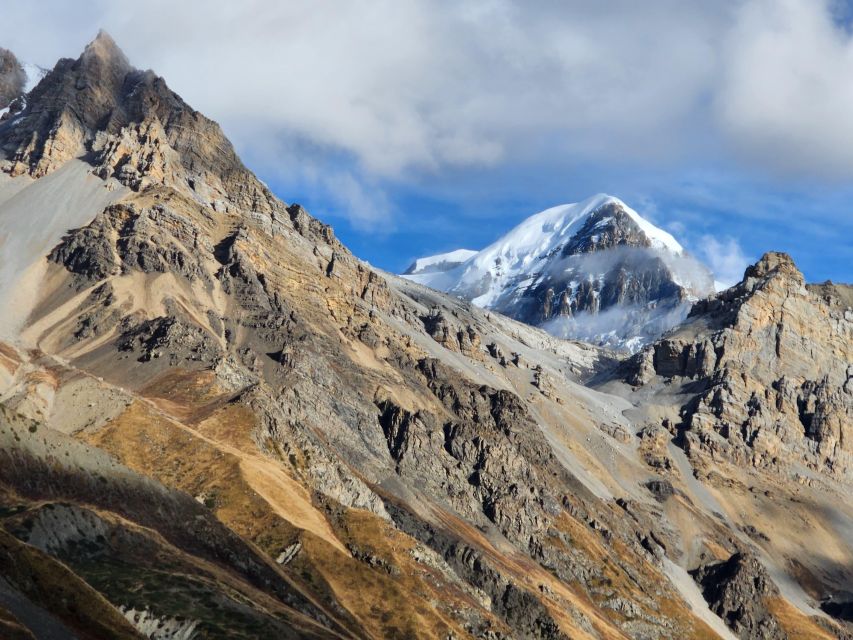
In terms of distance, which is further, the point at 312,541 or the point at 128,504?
the point at 312,541

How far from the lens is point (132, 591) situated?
3597 inches

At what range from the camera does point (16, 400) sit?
623 ft

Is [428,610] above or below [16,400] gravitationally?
above

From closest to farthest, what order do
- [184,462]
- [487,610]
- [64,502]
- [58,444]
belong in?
[64,502] < [58,444] < [184,462] < [487,610]

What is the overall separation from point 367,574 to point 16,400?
271ft

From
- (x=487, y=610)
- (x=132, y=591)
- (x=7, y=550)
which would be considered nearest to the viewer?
(x=7, y=550)

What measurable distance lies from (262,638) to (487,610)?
99.5 metres

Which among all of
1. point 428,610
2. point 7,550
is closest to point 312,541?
point 428,610

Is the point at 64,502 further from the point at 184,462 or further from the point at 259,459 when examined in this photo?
the point at 259,459

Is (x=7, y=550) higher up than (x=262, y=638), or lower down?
lower down

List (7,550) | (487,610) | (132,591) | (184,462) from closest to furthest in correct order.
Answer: (7,550), (132,591), (184,462), (487,610)

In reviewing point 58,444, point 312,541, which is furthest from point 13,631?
point 312,541

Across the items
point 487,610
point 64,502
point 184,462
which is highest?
point 487,610

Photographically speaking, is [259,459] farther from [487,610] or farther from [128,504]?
[128,504]
